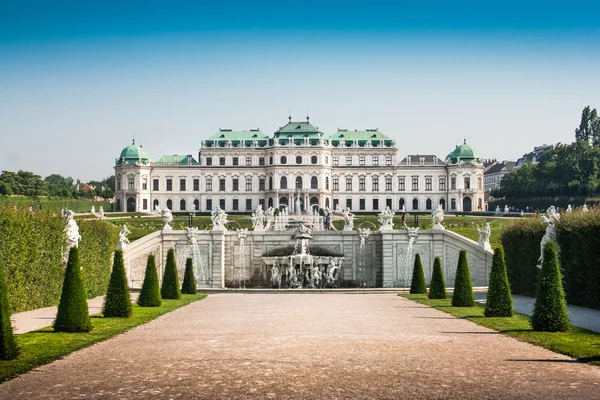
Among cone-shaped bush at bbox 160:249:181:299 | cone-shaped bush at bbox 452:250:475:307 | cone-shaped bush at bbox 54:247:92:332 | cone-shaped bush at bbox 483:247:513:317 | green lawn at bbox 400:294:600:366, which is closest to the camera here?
green lawn at bbox 400:294:600:366

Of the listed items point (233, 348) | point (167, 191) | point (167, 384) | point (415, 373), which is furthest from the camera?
point (167, 191)

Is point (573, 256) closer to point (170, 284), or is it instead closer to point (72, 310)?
point (170, 284)

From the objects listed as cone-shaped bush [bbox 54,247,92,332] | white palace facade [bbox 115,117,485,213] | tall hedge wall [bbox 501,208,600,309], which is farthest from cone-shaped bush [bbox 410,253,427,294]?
white palace facade [bbox 115,117,485,213]

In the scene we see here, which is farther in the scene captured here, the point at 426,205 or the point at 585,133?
the point at 426,205

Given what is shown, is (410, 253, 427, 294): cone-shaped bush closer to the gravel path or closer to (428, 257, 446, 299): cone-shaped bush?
(428, 257, 446, 299): cone-shaped bush

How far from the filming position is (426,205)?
9288cm

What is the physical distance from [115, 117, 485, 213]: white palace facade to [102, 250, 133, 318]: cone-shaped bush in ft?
244

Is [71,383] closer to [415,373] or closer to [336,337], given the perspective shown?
[415,373]

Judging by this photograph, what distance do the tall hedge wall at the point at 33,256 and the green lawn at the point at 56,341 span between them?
3066 millimetres

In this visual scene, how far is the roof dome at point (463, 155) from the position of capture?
301 ft

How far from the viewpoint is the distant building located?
126 meters

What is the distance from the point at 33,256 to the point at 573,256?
14.1m

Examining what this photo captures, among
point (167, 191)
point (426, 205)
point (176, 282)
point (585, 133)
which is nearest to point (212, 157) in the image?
point (167, 191)

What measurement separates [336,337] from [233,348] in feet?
6.74
